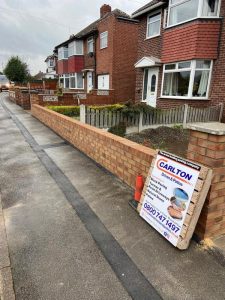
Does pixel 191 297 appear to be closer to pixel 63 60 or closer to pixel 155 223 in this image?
pixel 155 223

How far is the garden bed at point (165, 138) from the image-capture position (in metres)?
7.50

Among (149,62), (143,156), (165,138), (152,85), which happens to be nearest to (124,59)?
(152,85)

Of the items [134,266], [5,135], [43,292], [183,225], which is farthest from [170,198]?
[5,135]

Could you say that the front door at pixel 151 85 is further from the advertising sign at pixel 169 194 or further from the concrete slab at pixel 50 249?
the advertising sign at pixel 169 194

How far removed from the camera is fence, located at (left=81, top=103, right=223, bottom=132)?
7.74m

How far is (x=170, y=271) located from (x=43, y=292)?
1.21 m

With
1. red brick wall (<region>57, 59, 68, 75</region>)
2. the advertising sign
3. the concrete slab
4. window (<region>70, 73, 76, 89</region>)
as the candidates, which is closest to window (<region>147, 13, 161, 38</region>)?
the concrete slab

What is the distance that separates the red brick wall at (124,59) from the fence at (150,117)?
8529 mm

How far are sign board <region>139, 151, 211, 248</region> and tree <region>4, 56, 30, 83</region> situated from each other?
45038 millimetres

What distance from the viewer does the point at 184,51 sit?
10.5 m

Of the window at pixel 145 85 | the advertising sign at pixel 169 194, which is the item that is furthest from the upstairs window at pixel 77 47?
the advertising sign at pixel 169 194

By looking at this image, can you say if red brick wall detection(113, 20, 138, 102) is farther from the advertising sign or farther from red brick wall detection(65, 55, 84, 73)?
the advertising sign

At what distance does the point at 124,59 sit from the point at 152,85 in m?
5.56

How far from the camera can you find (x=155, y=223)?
2.89 metres
